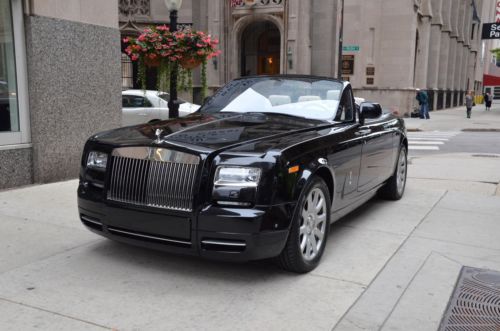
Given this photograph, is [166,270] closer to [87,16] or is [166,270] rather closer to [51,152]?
[51,152]

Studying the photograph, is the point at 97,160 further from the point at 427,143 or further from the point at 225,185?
the point at 427,143

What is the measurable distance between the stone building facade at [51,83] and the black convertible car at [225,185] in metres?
3.22

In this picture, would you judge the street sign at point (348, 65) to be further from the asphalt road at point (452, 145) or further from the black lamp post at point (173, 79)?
the black lamp post at point (173, 79)

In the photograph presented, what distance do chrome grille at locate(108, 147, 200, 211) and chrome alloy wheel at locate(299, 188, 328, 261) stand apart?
99 cm

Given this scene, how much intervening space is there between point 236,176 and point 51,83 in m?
4.86

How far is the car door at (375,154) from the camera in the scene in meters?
5.60

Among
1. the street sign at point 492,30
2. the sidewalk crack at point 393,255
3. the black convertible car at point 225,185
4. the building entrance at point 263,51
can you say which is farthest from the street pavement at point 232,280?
the street sign at point 492,30

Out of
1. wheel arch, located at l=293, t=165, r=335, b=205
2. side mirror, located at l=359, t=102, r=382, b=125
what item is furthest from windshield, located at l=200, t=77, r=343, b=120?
wheel arch, located at l=293, t=165, r=335, b=205

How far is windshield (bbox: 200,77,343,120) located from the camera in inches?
214

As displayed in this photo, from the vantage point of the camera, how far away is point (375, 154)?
598 cm

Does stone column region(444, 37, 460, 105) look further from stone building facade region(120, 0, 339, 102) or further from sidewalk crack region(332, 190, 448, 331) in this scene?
sidewalk crack region(332, 190, 448, 331)

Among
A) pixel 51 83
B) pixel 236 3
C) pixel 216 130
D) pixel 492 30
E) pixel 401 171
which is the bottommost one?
pixel 401 171

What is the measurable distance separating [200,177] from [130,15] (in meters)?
27.2

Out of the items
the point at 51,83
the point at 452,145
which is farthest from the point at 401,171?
the point at 452,145
